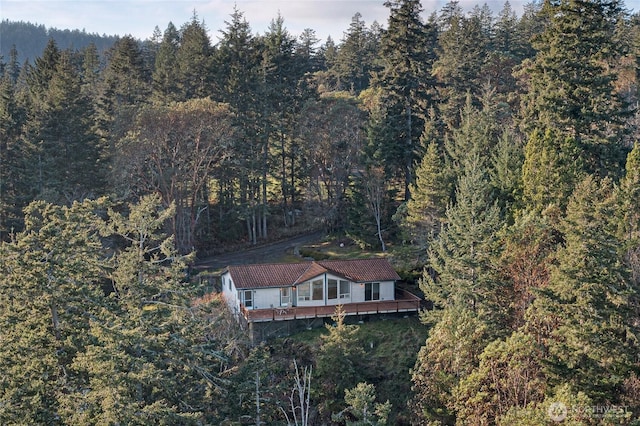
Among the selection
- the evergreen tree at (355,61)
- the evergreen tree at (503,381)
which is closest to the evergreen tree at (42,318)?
the evergreen tree at (503,381)

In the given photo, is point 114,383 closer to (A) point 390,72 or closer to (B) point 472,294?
(B) point 472,294

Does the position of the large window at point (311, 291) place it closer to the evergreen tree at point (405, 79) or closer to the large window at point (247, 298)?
the large window at point (247, 298)

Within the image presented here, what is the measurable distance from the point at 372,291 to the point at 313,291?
344 centimetres

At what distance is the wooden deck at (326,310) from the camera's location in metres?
30.5

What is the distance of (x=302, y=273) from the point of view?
106ft

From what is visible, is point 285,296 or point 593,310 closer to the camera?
point 593,310

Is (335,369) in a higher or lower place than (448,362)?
lower

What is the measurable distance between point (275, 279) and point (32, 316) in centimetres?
1519

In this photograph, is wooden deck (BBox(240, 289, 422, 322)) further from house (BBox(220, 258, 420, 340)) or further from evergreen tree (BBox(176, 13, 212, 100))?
evergreen tree (BBox(176, 13, 212, 100))

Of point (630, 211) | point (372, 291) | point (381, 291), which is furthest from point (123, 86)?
point (630, 211)

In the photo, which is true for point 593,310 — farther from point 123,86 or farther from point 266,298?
point 123,86

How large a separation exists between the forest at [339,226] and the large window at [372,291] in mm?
2506

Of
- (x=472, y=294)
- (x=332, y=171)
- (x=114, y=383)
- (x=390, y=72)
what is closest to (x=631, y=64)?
(x=390, y=72)

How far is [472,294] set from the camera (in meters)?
23.4
